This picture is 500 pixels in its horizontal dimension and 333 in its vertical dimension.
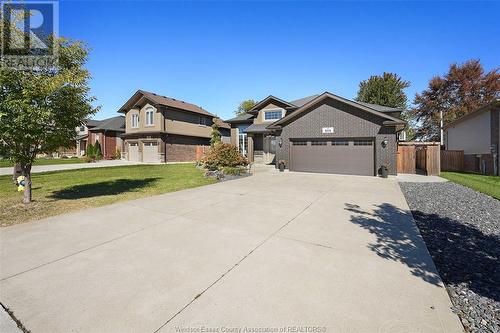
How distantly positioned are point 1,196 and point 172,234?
346 inches

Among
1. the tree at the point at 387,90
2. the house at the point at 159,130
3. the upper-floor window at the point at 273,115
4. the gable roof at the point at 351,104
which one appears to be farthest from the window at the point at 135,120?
the tree at the point at 387,90

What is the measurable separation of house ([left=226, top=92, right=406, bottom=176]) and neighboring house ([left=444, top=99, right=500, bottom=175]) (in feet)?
17.1

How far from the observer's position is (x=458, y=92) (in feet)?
108

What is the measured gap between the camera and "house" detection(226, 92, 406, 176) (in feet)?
49.0

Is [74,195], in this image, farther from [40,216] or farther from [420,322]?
[420,322]

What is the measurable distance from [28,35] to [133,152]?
22723 millimetres

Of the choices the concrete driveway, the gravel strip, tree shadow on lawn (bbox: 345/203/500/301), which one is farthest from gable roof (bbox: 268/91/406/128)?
the concrete driveway

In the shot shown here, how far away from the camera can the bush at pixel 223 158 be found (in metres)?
15.5

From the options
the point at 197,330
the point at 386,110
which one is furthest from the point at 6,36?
the point at 386,110

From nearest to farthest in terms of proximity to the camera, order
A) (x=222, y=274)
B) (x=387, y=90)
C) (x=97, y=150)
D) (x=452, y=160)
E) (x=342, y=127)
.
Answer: (x=222, y=274) < (x=342, y=127) < (x=452, y=160) < (x=97, y=150) < (x=387, y=90)

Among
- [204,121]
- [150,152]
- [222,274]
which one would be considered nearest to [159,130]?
[150,152]

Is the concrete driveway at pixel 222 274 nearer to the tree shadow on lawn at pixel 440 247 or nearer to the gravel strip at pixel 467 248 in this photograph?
the tree shadow on lawn at pixel 440 247

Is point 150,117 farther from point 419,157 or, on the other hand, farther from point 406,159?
point 419,157

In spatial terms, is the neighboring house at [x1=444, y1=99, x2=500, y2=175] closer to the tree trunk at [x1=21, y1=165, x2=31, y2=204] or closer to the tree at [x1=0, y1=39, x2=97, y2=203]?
the tree at [x1=0, y1=39, x2=97, y2=203]
